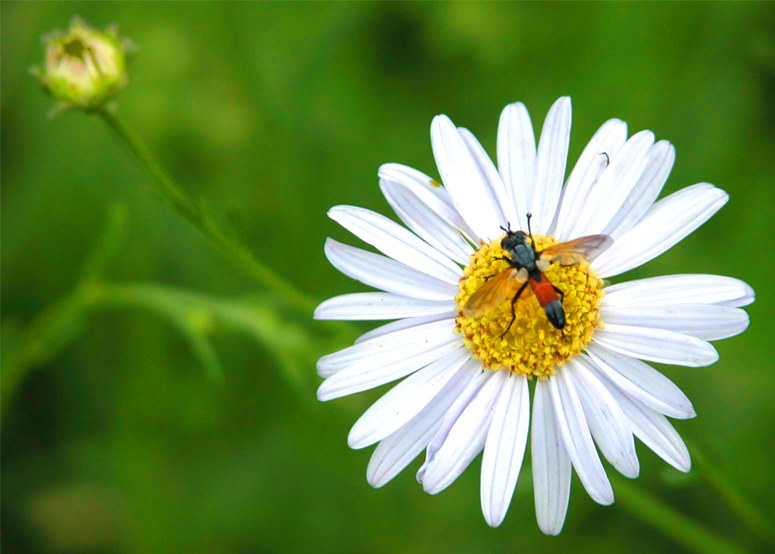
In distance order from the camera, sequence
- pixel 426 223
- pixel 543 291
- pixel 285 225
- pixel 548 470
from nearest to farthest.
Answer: pixel 548 470 → pixel 543 291 → pixel 426 223 → pixel 285 225

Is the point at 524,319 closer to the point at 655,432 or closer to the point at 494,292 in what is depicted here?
the point at 494,292

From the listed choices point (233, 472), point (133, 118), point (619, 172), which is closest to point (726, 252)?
point (619, 172)

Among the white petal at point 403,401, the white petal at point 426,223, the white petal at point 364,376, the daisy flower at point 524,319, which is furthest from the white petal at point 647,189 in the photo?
the white petal at point 364,376

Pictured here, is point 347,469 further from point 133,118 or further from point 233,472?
point 133,118

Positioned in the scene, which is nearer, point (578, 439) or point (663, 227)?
point (578, 439)

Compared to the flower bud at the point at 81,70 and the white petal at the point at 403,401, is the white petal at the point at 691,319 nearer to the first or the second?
the white petal at the point at 403,401

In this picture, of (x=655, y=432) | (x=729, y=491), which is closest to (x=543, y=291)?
(x=655, y=432)
